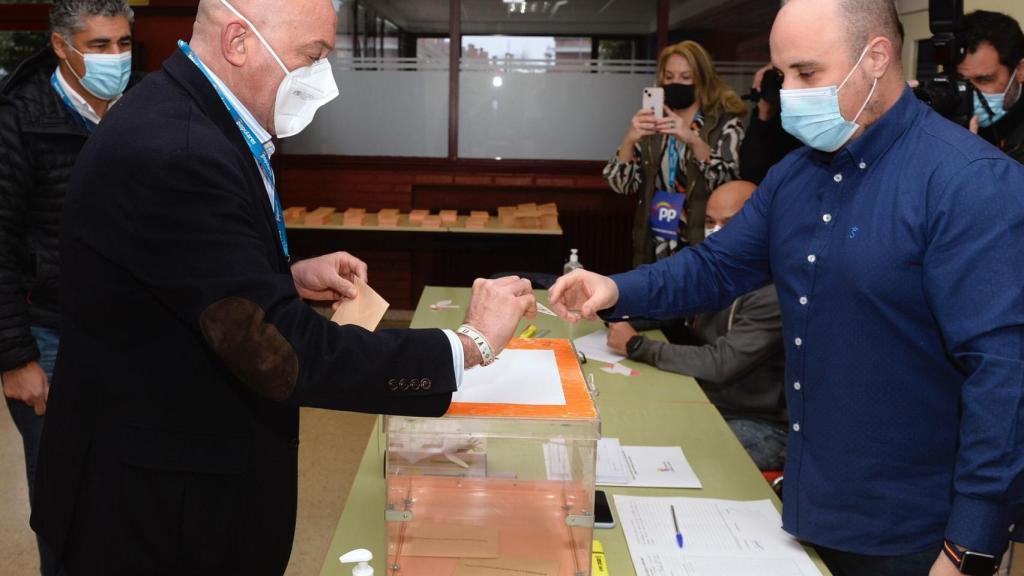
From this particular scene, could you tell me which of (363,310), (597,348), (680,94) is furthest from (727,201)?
(363,310)

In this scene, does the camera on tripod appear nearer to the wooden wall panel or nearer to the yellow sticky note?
the yellow sticky note

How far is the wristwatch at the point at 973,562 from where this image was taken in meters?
1.28

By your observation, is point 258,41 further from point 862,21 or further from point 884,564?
point 884,564

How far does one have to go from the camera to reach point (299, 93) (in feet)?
4.91

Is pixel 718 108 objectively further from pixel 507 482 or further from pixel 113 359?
pixel 113 359

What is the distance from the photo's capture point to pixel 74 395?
1.33 metres

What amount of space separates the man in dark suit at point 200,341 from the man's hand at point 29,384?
0.87m

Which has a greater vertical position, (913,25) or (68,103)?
(913,25)

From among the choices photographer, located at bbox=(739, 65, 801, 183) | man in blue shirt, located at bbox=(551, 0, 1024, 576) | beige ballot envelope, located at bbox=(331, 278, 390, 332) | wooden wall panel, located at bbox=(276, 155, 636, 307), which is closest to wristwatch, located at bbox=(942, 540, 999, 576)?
man in blue shirt, located at bbox=(551, 0, 1024, 576)

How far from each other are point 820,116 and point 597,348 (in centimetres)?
155

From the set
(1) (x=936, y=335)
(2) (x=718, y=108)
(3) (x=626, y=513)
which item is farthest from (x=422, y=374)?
(2) (x=718, y=108)

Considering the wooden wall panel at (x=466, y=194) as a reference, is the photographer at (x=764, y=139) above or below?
above

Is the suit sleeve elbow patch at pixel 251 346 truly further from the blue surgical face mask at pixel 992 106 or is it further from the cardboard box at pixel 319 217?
the cardboard box at pixel 319 217

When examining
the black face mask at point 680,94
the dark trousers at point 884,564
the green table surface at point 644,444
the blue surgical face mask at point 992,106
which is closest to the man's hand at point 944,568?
the dark trousers at point 884,564
